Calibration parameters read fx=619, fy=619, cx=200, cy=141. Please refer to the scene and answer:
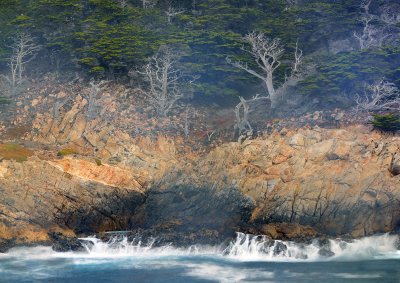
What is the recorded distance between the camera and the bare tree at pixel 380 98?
43188 millimetres

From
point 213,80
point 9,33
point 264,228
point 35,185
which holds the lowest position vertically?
point 264,228

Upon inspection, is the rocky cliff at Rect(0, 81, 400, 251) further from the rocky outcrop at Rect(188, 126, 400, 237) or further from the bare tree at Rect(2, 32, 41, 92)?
the bare tree at Rect(2, 32, 41, 92)

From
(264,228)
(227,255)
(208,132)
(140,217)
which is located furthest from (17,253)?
(208,132)

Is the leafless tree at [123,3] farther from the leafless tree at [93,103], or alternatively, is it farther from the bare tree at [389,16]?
the bare tree at [389,16]

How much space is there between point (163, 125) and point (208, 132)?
11.0 ft

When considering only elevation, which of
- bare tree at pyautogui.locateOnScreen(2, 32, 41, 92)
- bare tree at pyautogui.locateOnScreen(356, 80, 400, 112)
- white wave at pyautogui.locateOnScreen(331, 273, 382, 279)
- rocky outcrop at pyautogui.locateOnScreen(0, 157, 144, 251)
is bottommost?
white wave at pyautogui.locateOnScreen(331, 273, 382, 279)

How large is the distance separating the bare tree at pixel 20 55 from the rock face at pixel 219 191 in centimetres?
1393

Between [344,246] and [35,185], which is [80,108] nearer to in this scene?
[35,185]

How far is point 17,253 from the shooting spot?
112 feet

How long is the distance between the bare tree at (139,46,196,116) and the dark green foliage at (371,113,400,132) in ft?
48.5

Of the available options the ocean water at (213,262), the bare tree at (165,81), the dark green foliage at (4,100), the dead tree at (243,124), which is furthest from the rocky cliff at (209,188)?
the bare tree at (165,81)

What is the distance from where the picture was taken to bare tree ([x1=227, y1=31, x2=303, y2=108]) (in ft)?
155

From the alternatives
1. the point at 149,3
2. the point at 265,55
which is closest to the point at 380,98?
the point at 265,55

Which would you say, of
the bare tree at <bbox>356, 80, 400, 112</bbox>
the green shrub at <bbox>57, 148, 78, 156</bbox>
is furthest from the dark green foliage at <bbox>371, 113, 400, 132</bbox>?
the green shrub at <bbox>57, 148, 78, 156</bbox>
